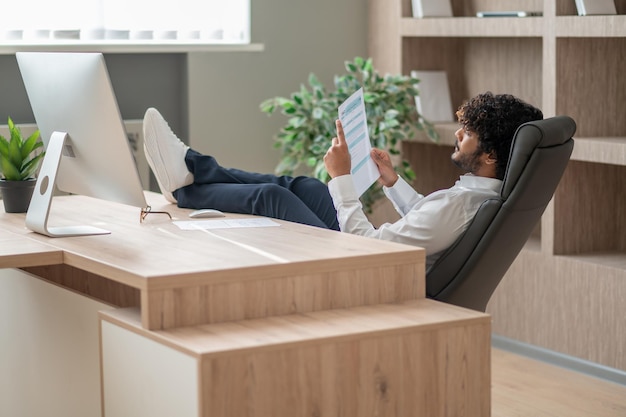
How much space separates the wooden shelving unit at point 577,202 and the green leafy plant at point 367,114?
0.68 feet

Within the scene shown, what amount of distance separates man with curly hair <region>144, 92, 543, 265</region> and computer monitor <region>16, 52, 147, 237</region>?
0.36 meters

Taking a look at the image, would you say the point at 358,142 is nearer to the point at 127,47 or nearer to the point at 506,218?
the point at 506,218

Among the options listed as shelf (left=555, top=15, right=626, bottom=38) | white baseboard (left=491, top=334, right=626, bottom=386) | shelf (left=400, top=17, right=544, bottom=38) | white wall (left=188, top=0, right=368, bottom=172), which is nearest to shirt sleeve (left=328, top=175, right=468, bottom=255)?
shelf (left=555, top=15, right=626, bottom=38)

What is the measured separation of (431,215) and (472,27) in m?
1.84

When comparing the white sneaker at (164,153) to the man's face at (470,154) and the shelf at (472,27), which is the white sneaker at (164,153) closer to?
the man's face at (470,154)

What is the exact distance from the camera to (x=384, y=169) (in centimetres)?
325

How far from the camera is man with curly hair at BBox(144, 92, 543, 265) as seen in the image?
2846 millimetres

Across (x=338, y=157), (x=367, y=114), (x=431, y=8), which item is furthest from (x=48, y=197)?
(x=431, y=8)

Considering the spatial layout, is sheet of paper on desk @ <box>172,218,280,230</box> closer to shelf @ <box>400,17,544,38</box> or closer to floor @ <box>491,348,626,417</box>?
floor @ <box>491,348,626,417</box>

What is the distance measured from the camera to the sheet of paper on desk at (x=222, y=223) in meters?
2.93

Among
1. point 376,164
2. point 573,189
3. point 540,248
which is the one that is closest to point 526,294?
point 540,248

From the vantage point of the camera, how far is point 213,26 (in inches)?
189

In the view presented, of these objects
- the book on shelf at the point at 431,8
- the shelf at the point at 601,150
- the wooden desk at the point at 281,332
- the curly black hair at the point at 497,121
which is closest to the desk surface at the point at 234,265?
the wooden desk at the point at 281,332

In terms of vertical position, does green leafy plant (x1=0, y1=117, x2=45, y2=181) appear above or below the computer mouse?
above
